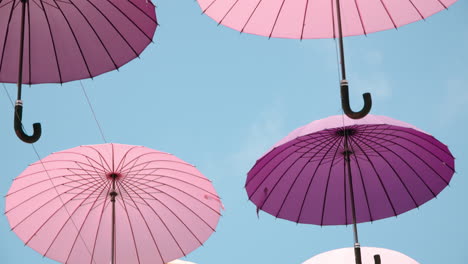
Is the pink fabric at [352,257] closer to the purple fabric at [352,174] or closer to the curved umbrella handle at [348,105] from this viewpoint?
the purple fabric at [352,174]

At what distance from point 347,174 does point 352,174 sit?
0.19 ft

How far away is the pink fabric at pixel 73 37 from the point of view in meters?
4.06

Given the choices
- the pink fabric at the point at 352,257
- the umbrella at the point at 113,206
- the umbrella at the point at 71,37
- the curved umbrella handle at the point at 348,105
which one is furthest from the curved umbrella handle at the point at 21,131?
the pink fabric at the point at 352,257

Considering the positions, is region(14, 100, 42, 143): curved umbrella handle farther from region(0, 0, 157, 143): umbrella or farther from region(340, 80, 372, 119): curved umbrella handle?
region(340, 80, 372, 119): curved umbrella handle

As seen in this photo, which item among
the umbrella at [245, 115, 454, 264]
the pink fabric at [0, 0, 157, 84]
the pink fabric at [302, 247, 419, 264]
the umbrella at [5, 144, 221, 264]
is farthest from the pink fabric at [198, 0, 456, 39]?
the pink fabric at [302, 247, 419, 264]

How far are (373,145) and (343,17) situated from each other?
1104 millimetres

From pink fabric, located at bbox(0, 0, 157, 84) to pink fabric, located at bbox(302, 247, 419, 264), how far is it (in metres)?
3.28

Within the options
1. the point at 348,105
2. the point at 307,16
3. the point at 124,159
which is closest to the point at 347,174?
the point at 307,16

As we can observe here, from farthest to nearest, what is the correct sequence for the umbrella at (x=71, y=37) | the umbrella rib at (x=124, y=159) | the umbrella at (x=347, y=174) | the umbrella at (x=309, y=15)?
the umbrella rib at (x=124, y=159) < the umbrella at (x=347, y=174) < the umbrella at (x=309, y=15) < the umbrella at (x=71, y=37)

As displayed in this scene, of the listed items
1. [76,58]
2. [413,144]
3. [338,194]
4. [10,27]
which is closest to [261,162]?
[338,194]

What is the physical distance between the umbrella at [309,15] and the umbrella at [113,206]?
121 cm

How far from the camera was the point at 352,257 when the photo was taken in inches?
268

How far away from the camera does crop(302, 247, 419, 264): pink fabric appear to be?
259 inches

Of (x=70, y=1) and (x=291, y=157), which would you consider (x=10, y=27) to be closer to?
(x=70, y=1)
